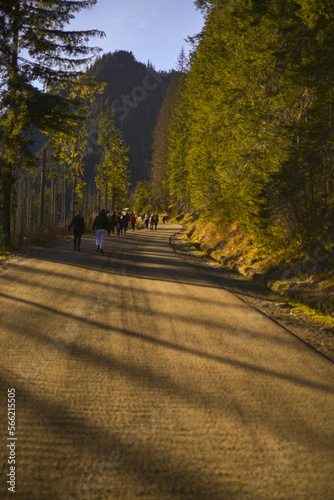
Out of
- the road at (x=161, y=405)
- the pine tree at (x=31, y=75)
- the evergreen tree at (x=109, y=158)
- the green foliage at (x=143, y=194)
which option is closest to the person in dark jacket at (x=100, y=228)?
the pine tree at (x=31, y=75)

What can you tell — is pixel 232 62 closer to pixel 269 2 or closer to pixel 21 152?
pixel 269 2

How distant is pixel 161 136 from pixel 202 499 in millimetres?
77519

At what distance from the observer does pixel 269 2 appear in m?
10.3

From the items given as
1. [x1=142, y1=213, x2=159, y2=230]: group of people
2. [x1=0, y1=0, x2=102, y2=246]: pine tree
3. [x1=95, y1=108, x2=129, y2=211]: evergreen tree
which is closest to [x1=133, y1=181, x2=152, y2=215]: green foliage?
[x1=95, y1=108, x2=129, y2=211]: evergreen tree

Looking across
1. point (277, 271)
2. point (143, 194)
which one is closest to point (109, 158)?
point (143, 194)

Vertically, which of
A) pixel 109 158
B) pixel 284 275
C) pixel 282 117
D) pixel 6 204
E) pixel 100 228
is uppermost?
pixel 109 158

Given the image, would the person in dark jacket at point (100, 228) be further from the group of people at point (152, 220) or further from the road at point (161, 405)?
the group of people at point (152, 220)

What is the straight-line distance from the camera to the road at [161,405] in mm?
2670

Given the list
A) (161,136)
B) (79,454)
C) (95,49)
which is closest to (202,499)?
(79,454)

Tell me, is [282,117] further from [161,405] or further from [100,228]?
[161,405]

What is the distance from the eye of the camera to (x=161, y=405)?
12.2 ft

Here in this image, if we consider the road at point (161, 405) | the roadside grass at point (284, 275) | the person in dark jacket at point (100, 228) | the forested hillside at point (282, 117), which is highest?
the forested hillside at point (282, 117)

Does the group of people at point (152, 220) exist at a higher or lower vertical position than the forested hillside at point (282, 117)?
lower

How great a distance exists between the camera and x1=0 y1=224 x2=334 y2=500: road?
8.76ft
